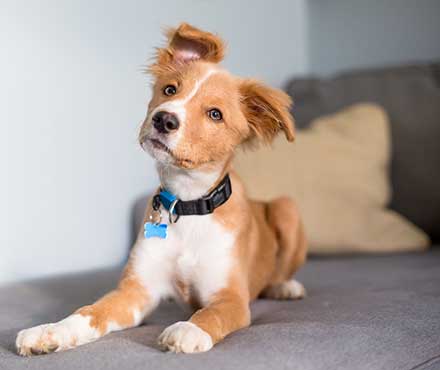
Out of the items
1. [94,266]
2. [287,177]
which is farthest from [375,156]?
[94,266]

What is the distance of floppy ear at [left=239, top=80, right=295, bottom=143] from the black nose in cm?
35

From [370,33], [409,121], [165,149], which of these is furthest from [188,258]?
[370,33]

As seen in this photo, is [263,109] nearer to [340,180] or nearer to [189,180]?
[189,180]

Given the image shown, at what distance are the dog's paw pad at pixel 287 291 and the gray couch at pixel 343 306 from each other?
0.15ft

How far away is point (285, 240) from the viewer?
2.46 m

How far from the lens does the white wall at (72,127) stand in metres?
2.56

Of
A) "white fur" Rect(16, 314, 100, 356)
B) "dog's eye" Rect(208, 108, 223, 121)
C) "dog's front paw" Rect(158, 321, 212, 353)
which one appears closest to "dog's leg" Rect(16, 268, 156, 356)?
"white fur" Rect(16, 314, 100, 356)

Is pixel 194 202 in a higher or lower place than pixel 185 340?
higher

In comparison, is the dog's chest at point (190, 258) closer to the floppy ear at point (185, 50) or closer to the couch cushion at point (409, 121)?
the floppy ear at point (185, 50)

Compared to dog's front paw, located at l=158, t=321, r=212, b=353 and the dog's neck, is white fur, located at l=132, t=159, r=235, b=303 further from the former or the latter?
dog's front paw, located at l=158, t=321, r=212, b=353

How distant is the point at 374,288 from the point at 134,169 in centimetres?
124

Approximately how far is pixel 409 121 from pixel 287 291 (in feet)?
4.68

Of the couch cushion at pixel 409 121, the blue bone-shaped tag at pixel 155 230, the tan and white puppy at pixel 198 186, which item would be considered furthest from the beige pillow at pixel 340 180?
the blue bone-shaped tag at pixel 155 230

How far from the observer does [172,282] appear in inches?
78.7
